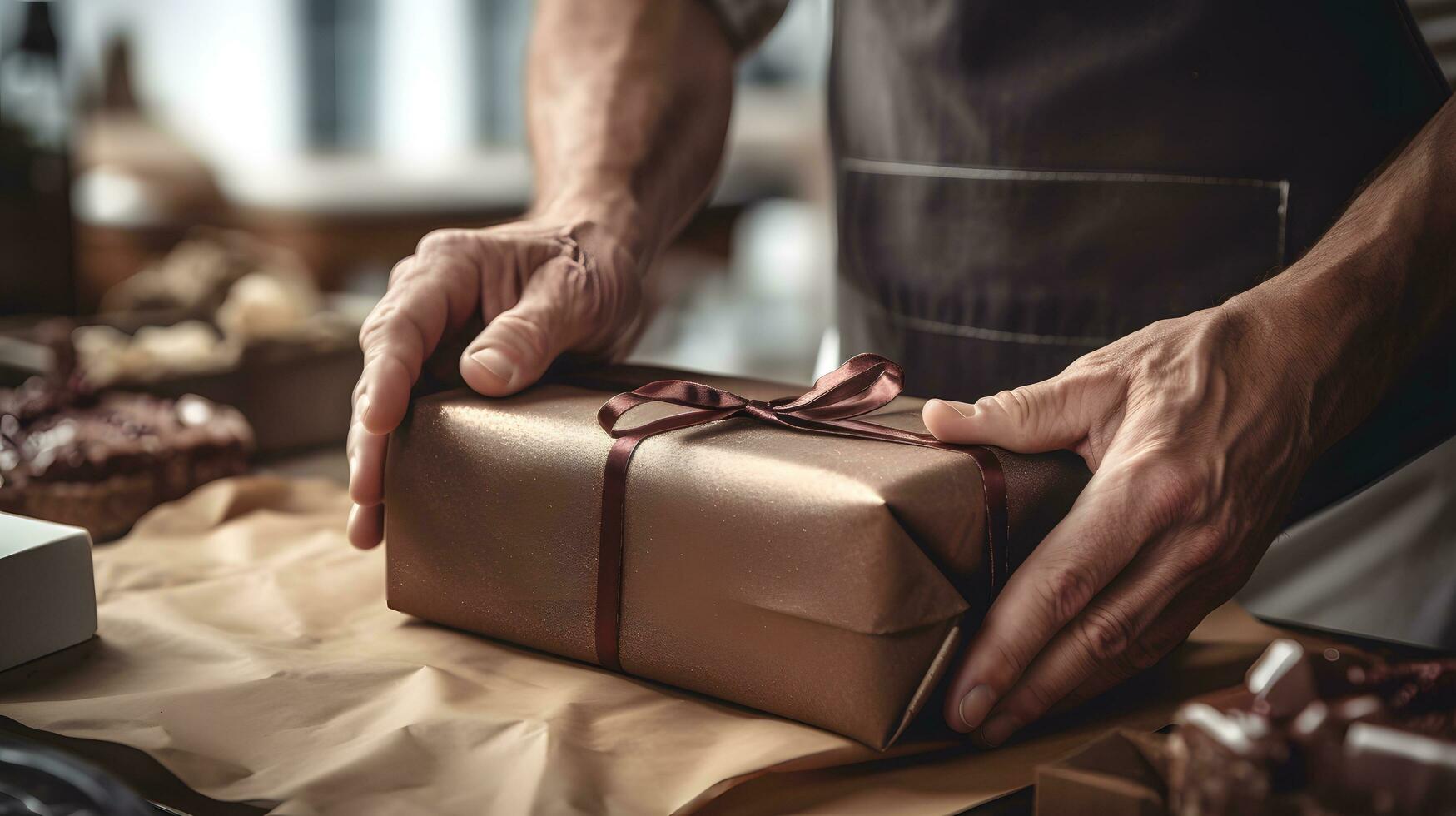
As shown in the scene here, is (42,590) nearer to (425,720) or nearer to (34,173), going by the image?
(425,720)

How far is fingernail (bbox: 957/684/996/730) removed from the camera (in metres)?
0.58

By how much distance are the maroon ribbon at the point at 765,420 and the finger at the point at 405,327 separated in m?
0.16

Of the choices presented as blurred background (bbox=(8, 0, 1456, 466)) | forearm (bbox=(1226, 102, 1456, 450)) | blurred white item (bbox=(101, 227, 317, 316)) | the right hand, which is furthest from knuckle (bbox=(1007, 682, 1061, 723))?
blurred background (bbox=(8, 0, 1456, 466))

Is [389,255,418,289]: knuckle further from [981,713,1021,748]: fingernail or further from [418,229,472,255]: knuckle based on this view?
[981,713,1021,748]: fingernail

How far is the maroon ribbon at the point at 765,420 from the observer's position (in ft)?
1.99

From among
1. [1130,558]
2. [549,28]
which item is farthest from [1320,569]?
[549,28]

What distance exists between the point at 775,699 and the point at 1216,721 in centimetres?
27

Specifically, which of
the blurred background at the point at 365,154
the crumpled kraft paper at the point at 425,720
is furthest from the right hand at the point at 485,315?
the blurred background at the point at 365,154

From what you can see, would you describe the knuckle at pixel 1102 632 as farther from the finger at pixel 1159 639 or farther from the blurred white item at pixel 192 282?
the blurred white item at pixel 192 282

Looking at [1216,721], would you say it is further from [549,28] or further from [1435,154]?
[549,28]

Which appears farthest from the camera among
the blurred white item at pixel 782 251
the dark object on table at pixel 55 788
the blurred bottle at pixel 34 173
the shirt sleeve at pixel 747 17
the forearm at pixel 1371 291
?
the blurred white item at pixel 782 251

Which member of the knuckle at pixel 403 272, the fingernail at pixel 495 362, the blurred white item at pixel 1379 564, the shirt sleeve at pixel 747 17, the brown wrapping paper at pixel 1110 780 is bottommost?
the blurred white item at pixel 1379 564

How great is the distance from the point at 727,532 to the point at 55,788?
12.8 inches

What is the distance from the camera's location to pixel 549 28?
121cm
